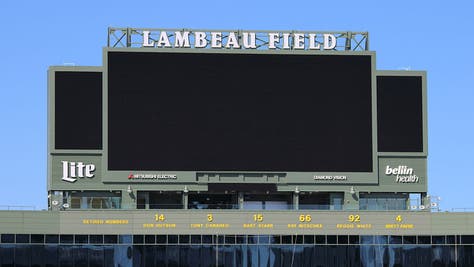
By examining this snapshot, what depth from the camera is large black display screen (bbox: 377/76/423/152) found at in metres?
123

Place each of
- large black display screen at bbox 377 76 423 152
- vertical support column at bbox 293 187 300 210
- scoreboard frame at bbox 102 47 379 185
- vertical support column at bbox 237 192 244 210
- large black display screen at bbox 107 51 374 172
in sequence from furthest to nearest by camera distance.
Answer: large black display screen at bbox 377 76 423 152, vertical support column at bbox 237 192 244 210, vertical support column at bbox 293 187 300 210, large black display screen at bbox 107 51 374 172, scoreboard frame at bbox 102 47 379 185

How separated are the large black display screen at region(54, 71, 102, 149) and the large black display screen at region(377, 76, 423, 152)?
2870 cm

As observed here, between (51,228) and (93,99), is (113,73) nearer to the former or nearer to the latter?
(93,99)

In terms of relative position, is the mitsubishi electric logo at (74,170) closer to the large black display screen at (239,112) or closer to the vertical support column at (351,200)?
the large black display screen at (239,112)

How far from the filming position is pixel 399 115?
4847 inches

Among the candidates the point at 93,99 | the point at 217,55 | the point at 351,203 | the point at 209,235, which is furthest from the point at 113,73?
the point at 351,203

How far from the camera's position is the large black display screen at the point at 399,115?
122812 mm

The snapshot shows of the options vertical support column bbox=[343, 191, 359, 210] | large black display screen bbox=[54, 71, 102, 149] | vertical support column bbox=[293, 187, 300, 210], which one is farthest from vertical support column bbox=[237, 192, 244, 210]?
large black display screen bbox=[54, 71, 102, 149]

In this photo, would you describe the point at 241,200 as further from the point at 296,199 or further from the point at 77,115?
the point at 77,115

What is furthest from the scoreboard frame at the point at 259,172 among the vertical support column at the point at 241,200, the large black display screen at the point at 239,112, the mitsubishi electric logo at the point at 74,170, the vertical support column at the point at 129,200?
the vertical support column at the point at 241,200

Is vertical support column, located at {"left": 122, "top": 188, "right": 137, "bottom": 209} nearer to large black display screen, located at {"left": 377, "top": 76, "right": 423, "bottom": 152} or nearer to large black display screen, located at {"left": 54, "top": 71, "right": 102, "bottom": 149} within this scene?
large black display screen, located at {"left": 54, "top": 71, "right": 102, "bottom": 149}

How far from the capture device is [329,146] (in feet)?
398

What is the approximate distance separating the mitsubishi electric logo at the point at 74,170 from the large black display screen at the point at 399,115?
29557 mm

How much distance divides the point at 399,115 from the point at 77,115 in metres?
32.8
